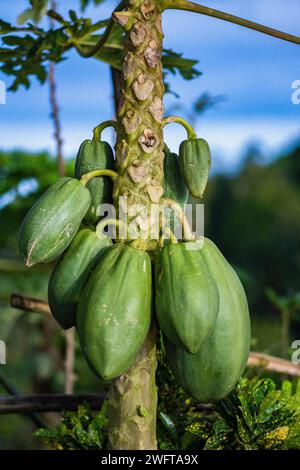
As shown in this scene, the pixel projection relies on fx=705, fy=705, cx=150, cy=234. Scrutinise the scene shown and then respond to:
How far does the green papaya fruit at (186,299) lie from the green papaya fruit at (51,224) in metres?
0.15

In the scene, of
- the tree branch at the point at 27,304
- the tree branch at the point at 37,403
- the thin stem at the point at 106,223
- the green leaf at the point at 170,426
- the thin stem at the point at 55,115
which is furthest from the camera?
the thin stem at the point at 55,115

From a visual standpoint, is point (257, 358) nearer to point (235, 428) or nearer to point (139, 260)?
point (235, 428)

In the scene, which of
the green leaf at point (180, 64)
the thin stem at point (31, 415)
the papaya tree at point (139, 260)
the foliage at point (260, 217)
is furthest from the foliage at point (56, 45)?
the foliage at point (260, 217)

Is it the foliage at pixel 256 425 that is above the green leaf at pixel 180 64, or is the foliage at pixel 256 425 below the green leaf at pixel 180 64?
below

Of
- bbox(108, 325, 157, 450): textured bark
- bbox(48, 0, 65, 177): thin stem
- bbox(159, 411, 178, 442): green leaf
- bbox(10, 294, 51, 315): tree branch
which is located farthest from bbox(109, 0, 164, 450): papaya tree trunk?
bbox(48, 0, 65, 177): thin stem

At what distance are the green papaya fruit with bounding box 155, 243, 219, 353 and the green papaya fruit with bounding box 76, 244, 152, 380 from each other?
0.09 feet

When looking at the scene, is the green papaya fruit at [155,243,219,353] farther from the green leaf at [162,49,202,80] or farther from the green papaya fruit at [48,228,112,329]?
the green leaf at [162,49,202,80]

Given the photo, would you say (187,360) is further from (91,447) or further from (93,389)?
(93,389)

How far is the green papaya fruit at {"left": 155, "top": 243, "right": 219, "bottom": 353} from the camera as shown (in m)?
0.90

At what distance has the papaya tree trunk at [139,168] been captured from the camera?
978mm

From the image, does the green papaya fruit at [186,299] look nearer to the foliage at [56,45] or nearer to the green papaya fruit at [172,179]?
the green papaya fruit at [172,179]

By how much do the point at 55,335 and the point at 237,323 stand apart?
2.04 m

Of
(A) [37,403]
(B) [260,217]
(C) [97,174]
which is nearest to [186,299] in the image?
(C) [97,174]

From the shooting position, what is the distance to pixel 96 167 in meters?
1.05
